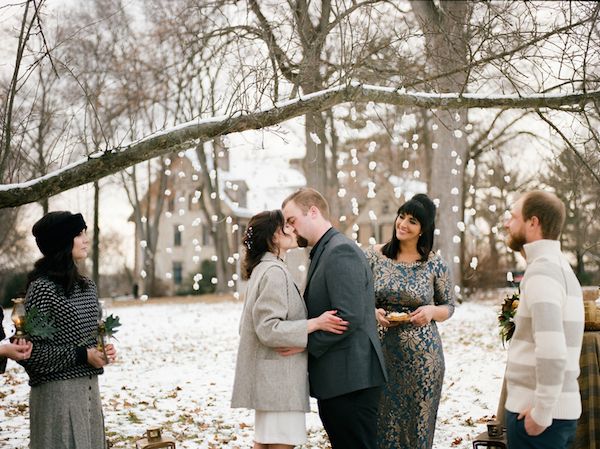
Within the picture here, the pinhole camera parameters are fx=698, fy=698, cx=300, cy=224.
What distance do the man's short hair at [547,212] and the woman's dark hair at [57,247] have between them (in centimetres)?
233

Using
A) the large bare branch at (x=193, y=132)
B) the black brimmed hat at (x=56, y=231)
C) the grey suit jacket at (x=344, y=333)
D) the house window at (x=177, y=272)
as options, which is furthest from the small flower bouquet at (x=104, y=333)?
the house window at (x=177, y=272)

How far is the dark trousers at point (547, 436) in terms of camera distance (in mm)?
2875

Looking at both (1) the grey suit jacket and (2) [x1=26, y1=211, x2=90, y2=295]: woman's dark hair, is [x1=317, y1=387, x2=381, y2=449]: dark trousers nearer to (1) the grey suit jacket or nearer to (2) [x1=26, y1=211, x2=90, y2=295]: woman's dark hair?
(1) the grey suit jacket

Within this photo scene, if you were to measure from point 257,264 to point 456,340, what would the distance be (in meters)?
9.38

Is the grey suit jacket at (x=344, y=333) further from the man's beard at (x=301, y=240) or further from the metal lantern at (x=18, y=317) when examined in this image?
the metal lantern at (x=18, y=317)

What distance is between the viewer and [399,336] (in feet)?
14.4

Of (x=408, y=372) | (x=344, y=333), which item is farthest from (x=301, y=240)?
(x=408, y=372)

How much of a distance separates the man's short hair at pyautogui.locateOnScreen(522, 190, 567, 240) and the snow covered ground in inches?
110

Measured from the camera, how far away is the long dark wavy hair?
3.72m

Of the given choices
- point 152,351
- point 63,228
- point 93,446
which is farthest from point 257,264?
point 152,351

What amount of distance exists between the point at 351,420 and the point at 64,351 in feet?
5.02

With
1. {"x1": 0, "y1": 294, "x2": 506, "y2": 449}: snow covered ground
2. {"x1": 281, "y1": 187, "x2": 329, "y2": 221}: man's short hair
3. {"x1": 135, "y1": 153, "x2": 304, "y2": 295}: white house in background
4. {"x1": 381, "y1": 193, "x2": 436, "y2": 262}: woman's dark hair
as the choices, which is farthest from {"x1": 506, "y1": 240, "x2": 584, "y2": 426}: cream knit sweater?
{"x1": 135, "y1": 153, "x2": 304, "y2": 295}: white house in background

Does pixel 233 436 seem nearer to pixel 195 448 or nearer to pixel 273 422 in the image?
pixel 195 448

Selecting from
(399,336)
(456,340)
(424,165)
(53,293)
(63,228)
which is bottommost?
(456,340)
